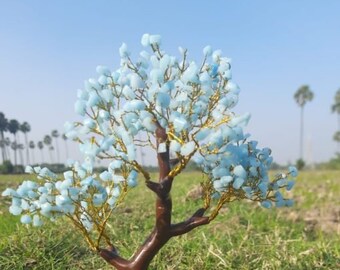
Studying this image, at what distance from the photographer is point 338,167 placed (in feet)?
127

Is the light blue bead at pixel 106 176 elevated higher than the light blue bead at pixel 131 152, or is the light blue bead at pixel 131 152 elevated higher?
the light blue bead at pixel 131 152

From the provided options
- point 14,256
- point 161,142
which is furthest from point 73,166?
point 14,256

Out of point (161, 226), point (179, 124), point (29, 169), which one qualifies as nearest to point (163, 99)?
point (179, 124)

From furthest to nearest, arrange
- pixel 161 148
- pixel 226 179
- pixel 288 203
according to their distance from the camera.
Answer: pixel 288 203, pixel 226 179, pixel 161 148

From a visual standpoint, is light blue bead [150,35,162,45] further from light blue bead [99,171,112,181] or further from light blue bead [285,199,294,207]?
light blue bead [285,199,294,207]

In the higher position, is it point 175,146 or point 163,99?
point 163,99

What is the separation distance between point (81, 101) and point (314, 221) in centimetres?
534

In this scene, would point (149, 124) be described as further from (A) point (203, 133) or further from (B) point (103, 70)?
(B) point (103, 70)

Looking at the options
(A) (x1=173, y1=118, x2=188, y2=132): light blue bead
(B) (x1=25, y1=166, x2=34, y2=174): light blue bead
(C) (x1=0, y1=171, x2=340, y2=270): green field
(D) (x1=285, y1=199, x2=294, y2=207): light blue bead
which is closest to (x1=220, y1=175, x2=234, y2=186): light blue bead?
(A) (x1=173, y1=118, x2=188, y2=132): light blue bead

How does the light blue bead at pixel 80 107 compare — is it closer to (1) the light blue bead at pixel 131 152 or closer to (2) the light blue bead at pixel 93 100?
(2) the light blue bead at pixel 93 100

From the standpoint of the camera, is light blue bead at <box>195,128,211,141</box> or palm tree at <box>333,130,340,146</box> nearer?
light blue bead at <box>195,128,211,141</box>

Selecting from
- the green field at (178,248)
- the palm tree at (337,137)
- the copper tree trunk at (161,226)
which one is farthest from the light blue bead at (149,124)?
the palm tree at (337,137)

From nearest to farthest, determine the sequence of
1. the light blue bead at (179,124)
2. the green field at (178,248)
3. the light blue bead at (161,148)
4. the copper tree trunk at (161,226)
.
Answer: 1. the light blue bead at (179,124)
2. the light blue bead at (161,148)
3. the copper tree trunk at (161,226)
4. the green field at (178,248)

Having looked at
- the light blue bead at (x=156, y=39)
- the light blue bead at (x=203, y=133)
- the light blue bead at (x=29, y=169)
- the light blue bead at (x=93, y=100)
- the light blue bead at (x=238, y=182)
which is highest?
the light blue bead at (x=156, y=39)
